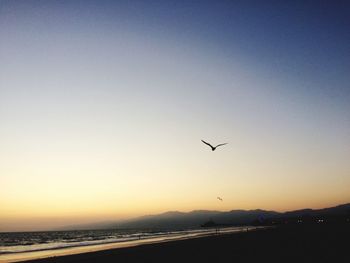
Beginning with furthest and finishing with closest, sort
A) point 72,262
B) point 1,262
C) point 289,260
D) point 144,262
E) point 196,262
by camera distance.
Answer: point 1,262
point 72,262
point 144,262
point 196,262
point 289,260

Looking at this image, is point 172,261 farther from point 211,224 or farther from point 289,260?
point 211,224

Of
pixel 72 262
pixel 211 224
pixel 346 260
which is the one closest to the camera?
pixel 346 260

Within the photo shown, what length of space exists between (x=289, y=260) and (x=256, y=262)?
1.78 m

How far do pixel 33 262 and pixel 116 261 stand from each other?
25.3 feet

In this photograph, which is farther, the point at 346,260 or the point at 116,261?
the point at 116,261

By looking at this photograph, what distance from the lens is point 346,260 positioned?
1566cm

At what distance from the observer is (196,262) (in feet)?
59.9

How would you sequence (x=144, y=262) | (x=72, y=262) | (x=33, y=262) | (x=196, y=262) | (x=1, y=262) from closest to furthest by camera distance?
1. (x=196, y=262)
2. (x=144, y=262)
3. (x=72, y=262)
4. (x=33, y=262)
5. (x=1, y=262)

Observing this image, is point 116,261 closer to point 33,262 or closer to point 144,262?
point 144,262

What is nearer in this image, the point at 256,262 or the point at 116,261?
the point at 256,262

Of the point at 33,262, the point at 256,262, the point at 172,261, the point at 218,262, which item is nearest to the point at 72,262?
the point at 33,262

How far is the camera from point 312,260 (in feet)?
53.2

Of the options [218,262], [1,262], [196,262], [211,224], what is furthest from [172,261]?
[211,224]

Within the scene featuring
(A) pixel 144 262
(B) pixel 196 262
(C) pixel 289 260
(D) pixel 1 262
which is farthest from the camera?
(D) pixel 1 262
